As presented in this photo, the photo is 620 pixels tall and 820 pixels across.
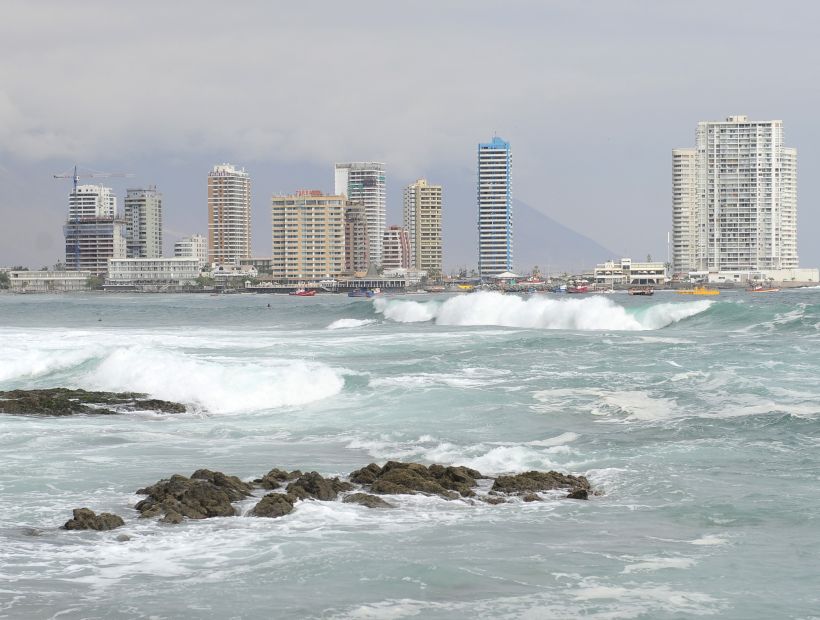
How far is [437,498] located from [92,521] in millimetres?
4558

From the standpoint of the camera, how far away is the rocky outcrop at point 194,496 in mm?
14383

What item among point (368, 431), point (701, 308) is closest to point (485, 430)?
point (368, 431)

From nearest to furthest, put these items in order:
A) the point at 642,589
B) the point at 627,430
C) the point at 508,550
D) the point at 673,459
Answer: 1. the point at 642,589
2. the point at 508,550
3. the point at 673,459
4. the point at 627,430

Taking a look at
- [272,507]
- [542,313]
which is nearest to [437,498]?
[272,507]

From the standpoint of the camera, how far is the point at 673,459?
59.7 feet

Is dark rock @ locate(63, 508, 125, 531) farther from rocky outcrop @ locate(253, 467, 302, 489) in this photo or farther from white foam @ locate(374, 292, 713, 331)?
white foam @ locate(374, 292, 713, 331)

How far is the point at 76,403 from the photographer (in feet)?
84.6

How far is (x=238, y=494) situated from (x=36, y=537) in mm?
2871

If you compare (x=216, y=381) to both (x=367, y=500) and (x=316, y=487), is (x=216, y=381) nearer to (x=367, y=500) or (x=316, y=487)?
(x=316, y=487)

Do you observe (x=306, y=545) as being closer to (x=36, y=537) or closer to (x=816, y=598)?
(x=36, y=537)

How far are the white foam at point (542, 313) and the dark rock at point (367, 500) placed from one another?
146 feet

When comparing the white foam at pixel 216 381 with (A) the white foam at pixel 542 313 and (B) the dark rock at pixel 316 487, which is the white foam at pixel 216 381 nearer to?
(B) the dark rock at pixel 316 487

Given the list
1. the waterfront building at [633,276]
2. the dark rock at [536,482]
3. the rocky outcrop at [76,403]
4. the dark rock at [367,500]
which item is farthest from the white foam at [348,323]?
the waterfront building at [633,276]

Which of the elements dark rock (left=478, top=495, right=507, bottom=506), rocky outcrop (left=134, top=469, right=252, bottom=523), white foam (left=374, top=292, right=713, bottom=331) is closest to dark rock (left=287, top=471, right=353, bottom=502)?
rocky outcrop (left=134, top=469, right=252, bottom=523)
